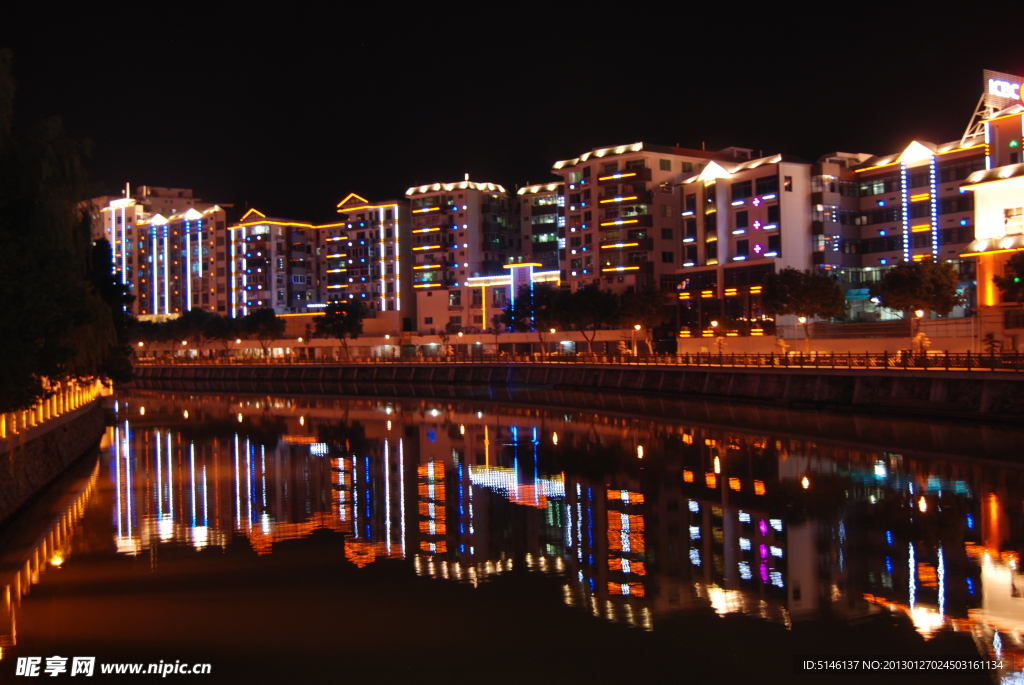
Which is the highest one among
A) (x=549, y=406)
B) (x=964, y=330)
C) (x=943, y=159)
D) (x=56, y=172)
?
(x=943, y=159)

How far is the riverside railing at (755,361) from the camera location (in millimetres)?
40500

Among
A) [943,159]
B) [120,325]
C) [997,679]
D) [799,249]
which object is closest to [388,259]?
[799,249]

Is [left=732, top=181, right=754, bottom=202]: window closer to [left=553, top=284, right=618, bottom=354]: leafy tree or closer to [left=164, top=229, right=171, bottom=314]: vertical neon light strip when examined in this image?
[left=553, top=284, right=618, bottom=354]: leafy tree

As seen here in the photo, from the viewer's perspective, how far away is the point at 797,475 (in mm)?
27000

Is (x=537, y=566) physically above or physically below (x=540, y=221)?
below

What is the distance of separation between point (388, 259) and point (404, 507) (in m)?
111

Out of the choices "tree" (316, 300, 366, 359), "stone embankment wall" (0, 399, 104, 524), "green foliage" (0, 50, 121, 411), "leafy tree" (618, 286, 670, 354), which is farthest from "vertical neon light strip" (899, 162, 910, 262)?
"green foliage" (0, 50, 121, 411)

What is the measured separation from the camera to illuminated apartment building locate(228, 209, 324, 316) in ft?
493

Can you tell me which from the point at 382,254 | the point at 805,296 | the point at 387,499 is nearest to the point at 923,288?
the point at 805,296

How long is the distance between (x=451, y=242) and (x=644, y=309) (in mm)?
46184

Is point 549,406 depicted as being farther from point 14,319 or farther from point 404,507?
point 14,319

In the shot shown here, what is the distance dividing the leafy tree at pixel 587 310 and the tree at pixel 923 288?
99.5ft

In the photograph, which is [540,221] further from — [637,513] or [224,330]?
[637,513]

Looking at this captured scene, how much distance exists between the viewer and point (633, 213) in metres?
99.5
